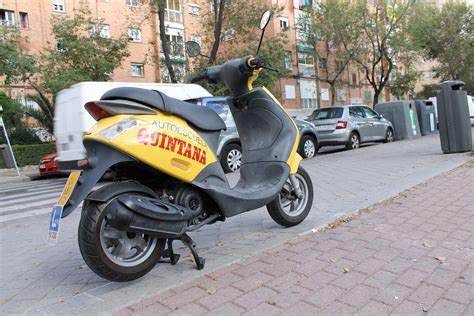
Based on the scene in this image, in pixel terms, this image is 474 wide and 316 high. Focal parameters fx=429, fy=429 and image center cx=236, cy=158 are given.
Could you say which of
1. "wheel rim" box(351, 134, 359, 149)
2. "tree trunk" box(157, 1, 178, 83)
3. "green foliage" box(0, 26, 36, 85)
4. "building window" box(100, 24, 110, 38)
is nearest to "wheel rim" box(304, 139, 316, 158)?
"wheel rim" box(351, 134, 359, 149)

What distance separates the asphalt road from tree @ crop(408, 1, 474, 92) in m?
26.6

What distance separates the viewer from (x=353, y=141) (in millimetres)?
14094

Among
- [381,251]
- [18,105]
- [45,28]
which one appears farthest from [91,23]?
[381,251]

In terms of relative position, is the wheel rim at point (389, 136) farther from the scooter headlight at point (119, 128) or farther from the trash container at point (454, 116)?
the scooter headlight at point (119, 128)

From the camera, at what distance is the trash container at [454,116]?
958 centimetres

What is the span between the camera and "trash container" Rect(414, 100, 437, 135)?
1889 centimetres

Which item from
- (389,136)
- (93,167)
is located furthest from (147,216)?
(389,136)

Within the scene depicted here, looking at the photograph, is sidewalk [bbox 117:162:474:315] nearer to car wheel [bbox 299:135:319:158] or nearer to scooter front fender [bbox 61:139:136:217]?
scooter front fender [bbox 61:139:136:217]

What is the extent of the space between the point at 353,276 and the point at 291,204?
156cm

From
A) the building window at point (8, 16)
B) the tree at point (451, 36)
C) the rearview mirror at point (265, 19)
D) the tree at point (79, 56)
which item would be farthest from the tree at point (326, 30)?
the rearview mirror at point (265, 19)

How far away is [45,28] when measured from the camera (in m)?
29.0

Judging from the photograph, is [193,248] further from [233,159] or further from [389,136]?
[389,136]

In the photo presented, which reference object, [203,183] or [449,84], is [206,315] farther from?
[449,84]

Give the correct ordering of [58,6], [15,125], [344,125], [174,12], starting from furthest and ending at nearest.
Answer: [174,12] < [58,6] < [15,125] < [344,125]
